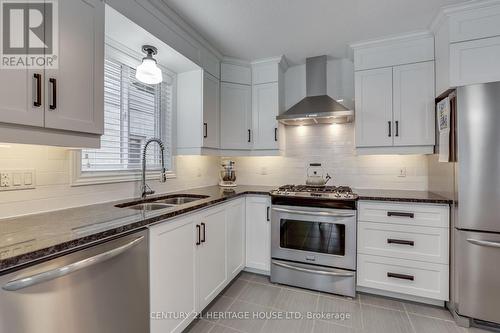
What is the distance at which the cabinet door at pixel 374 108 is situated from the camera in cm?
247

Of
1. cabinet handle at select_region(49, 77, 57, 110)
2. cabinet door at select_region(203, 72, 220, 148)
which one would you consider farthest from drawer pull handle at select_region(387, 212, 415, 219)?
cabinet handle at select_region(49, 77, 57, 110)

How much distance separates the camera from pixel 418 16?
209 centimetres

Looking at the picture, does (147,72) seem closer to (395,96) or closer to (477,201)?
(395,96)

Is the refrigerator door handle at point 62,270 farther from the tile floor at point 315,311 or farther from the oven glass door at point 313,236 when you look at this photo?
the oven glass door at point 313,236

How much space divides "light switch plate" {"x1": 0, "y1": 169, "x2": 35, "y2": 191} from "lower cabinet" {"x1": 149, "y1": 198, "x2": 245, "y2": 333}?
77cm

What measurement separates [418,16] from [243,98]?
187 centimetres

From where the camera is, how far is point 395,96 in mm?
2441

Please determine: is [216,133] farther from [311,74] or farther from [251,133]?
[311,74]

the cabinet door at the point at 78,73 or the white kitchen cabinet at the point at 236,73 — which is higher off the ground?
the white kitchen cabinet at the point at 236,73

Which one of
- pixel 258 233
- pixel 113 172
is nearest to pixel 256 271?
pixel 258 233

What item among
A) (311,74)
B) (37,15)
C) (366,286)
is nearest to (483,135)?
(366,286)

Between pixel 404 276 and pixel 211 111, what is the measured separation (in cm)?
251

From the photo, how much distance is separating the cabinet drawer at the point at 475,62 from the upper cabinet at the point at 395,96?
334 millimetres

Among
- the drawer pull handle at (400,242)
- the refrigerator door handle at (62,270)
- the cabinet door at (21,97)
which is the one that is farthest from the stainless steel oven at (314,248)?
the cabinet door at (21,97)
